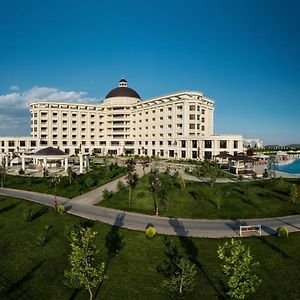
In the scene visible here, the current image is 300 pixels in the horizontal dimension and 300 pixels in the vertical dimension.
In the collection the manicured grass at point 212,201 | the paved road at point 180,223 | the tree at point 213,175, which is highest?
the tree at point 213,175

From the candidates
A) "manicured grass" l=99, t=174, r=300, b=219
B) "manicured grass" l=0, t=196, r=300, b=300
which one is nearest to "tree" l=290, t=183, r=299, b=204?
"manicured grass" l=99, t=174, r=300, b=219

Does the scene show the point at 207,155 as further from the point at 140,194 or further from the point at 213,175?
the point at 140,194

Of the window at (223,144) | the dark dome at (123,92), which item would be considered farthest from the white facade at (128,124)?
the window at (223,144)

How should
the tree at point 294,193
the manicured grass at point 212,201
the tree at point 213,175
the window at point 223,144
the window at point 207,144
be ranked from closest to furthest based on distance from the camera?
the manicured grass at point 212,201, the tree at point 294,193, the tree at point 213,175, the window at point 223,144, the window at point 207,144

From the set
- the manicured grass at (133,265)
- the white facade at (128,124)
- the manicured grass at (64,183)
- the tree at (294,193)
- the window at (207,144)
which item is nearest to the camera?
the manicured grass at (133,265)

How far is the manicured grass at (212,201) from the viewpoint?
3250cm

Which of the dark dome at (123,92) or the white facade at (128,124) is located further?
the dark dome at (123,92)

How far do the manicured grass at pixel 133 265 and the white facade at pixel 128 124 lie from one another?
62.0 meters

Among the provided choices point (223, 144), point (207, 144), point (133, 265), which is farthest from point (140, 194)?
point (223, 144)

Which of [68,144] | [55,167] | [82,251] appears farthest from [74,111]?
[82,251]

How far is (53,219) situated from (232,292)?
68.6 feet

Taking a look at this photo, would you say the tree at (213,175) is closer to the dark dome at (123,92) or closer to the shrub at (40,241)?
the shrub at (40,241)

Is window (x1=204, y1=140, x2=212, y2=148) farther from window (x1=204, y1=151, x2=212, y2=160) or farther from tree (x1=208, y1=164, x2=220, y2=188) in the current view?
tree (x1=208, y1=164, x2=220, y2=188)

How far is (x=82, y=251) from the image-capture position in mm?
17000
